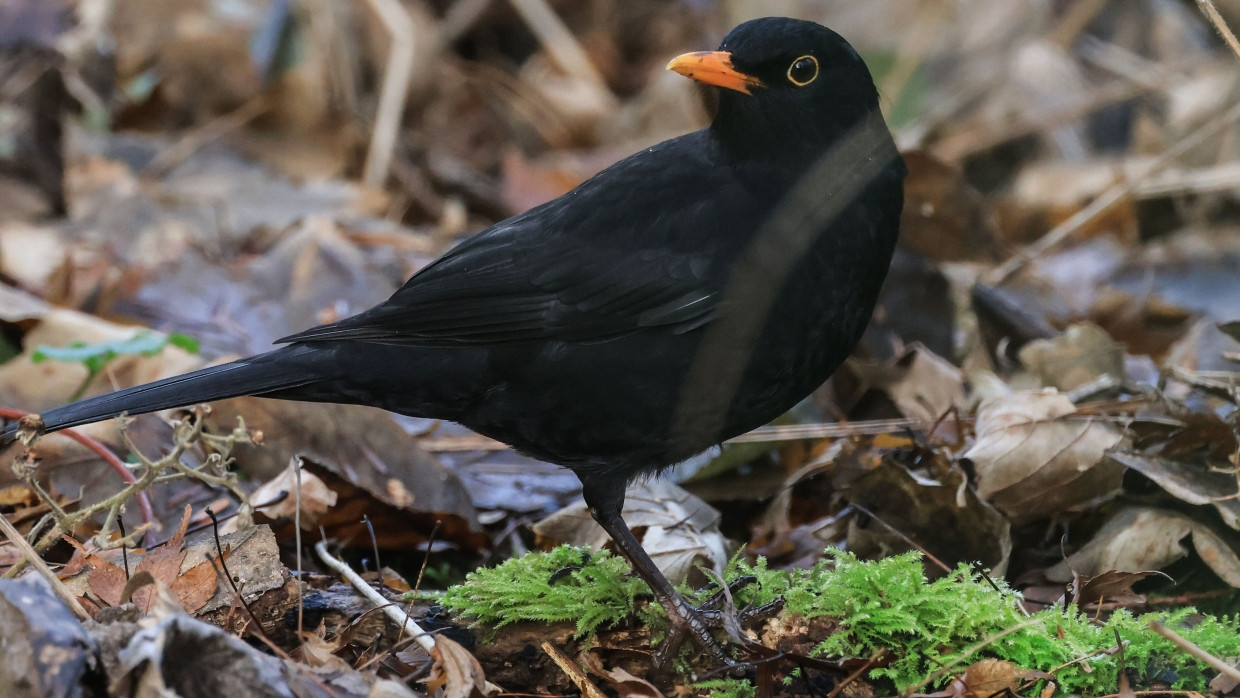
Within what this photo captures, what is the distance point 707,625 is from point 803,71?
1534 mm

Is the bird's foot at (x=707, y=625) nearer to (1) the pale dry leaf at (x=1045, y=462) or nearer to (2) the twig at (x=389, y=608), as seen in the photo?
(2) the twig at (x=389, y=608)

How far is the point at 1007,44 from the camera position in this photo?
32.6 feet

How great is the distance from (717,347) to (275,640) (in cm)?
129

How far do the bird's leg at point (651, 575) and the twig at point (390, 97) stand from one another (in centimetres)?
454

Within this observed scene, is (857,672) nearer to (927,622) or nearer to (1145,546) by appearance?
(927,622)

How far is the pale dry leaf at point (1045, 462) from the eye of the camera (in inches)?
135

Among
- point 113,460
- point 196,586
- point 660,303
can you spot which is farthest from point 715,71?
point 113,460

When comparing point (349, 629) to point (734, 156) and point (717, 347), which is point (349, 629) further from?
point (734, 156)

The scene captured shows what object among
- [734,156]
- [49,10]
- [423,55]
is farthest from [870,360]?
[423,55]

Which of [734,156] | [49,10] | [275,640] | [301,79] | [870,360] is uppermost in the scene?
[49,10]

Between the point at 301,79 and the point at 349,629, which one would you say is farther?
Result: the point at 301,79

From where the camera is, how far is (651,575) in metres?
3.06

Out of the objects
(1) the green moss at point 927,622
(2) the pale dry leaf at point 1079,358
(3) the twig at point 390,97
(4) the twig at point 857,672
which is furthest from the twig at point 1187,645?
(3) the twig at point 390,97

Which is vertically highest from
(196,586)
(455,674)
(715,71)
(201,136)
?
(201,136)
